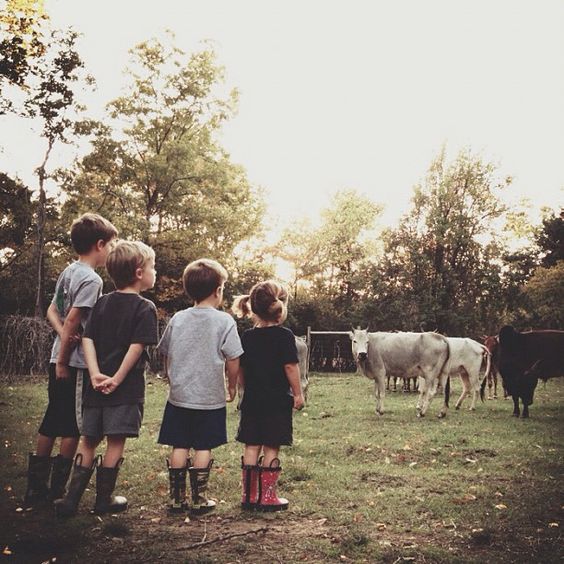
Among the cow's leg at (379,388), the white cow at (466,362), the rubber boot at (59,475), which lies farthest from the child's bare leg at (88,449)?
the white cow at (466,362)

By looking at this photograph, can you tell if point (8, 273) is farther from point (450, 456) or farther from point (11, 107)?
point (450, 456)

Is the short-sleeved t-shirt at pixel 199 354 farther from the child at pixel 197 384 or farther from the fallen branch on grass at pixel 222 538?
the fallen branch on grass at pixel 222 538

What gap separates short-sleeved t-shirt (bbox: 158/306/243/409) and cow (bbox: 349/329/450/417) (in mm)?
7353

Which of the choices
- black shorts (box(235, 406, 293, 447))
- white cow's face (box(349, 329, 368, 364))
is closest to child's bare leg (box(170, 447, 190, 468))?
black shorts (box(235, 406, 293, 447))

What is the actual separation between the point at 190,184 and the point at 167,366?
22018 mm

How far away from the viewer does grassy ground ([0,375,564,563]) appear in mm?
3555

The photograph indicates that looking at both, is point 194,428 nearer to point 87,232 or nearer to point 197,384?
point 197,384

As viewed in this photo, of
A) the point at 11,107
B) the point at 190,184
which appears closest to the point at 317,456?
the point at 11,107

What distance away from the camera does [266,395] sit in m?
4.49

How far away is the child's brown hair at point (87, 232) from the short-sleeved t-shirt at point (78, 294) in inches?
5.5

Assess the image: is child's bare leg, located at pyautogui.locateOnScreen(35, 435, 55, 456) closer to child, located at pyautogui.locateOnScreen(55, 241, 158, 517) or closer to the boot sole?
child, located at pyautogui.locateOnScreen(55, 241, 158, 517)

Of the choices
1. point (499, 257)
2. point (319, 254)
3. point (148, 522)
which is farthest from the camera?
point (319, 254)

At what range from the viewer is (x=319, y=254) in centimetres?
4325

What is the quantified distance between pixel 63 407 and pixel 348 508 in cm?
247
